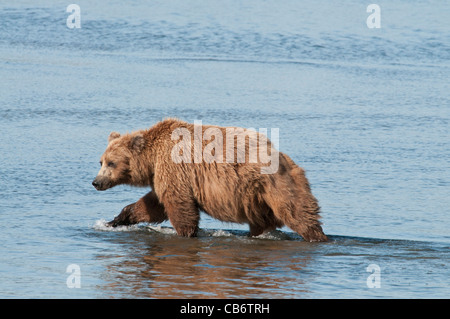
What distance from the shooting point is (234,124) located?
13.2 metres

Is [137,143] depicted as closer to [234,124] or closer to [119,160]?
[119,160]

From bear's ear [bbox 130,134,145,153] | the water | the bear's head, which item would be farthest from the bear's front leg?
bear's ear [bbox 130,134,145,153]

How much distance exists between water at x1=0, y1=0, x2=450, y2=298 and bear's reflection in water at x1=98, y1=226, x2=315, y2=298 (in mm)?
26

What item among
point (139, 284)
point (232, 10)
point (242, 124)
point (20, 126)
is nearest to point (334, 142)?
point (242, 124)

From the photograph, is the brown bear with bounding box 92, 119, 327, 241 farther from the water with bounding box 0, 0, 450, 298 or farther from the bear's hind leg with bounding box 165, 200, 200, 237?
the water with bounding box 0, 0, 450, 298

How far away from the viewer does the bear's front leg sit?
9.30 metres

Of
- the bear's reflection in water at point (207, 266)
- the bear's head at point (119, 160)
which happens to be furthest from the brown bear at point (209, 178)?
the bear's reflection in water at point (207, 266)

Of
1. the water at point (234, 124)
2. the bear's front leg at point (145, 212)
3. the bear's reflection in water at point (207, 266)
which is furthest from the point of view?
the bear's front leg at point (145, 212)

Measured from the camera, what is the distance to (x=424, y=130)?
1338 cm

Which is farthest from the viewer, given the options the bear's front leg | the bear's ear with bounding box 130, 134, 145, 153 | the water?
the bear's front leg

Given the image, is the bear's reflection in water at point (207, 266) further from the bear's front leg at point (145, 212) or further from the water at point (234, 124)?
the bear's front leg at point (145, 212)

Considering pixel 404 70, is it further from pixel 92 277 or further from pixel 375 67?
pixel 92 277

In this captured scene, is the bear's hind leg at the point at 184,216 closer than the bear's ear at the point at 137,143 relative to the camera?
Yes

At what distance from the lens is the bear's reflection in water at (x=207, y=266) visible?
6938mm
